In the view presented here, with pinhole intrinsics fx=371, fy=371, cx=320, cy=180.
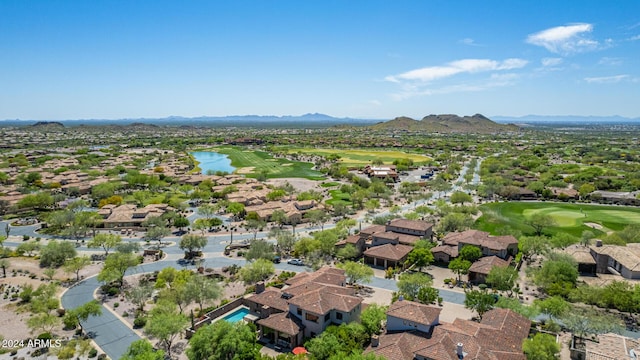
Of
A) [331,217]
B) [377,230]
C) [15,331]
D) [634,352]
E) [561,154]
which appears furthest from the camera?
[561,154]

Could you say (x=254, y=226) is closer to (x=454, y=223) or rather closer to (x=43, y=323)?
(x=454, y=223)

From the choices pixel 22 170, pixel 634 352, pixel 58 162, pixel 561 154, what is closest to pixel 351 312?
pixel 634 352

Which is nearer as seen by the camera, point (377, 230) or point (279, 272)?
point (279, 272)

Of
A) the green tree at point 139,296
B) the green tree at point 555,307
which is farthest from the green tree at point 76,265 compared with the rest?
the green tree at point 555,307

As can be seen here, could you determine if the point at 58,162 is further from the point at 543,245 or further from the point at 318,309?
the point at 543,245

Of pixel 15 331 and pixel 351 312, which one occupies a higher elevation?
pixel 351 312

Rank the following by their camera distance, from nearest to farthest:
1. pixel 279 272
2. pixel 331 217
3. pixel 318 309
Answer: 1. pixel 318 309
2. pixel 279 272
3. pixel 331 217

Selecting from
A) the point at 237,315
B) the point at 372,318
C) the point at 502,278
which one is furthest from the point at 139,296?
the point at 502,278

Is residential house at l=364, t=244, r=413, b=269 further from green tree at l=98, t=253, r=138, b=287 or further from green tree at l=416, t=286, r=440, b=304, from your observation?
green tree at l=98, t=253, r=138, b=287

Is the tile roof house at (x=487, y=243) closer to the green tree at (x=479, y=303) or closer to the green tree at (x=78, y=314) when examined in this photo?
the green tree at (x=479, y=303)
